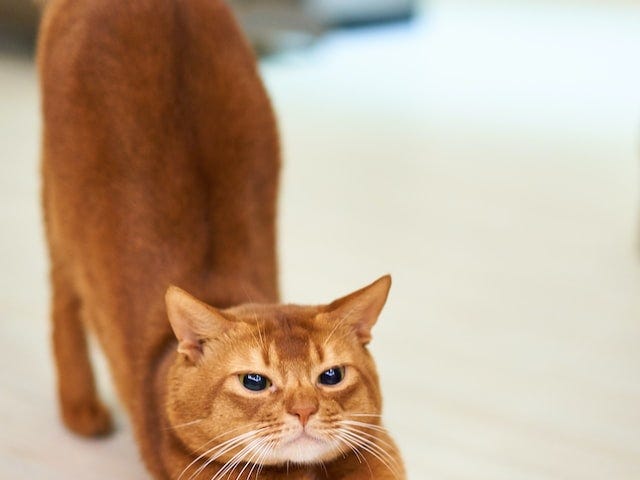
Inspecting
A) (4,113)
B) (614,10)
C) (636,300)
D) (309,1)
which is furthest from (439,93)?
(614,10)

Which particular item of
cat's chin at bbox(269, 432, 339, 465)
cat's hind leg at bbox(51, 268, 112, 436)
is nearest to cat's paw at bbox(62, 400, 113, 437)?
cat's hind leg at bbox(51, 268, 112, 436)

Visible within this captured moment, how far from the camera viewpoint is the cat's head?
3.76ft

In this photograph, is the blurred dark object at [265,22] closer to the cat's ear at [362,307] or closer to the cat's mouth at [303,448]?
the cat's ear at [362,307]

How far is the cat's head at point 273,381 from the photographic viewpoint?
3.76 feet

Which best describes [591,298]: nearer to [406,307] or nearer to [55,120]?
[406,307]

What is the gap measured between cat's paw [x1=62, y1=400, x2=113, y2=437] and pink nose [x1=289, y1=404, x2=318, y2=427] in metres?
0.77

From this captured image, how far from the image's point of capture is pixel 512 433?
185cm

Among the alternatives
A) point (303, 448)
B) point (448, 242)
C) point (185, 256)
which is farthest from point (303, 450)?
point (448, 242)

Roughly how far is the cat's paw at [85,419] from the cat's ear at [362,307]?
0.71 meters

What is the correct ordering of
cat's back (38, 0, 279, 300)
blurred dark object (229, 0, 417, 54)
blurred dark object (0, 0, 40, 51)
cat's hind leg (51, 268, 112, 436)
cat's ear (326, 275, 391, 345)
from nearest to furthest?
1. cat's ear (326, 275, 391, 345)
2. cat's back (38, 0, 279, 300)
3. cat's hind leg (51, 268, 112, 436)
4. blurred dark object (0, 0, 40, 51)
5. blurred dark object (229, 0, 417, 54)

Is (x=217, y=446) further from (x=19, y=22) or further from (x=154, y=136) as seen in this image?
(x=19, y=22)

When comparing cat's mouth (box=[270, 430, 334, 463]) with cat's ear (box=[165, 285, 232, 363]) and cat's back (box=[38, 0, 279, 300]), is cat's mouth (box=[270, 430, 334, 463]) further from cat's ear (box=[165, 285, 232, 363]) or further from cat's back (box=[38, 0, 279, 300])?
cat's back (box=[38, 0, 279, 300])

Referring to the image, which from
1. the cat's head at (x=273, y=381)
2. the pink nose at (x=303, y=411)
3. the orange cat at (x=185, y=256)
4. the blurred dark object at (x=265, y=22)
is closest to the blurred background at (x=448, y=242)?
the blurred dark object at (x=265, y=22)

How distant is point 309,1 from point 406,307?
3106 millimetres
